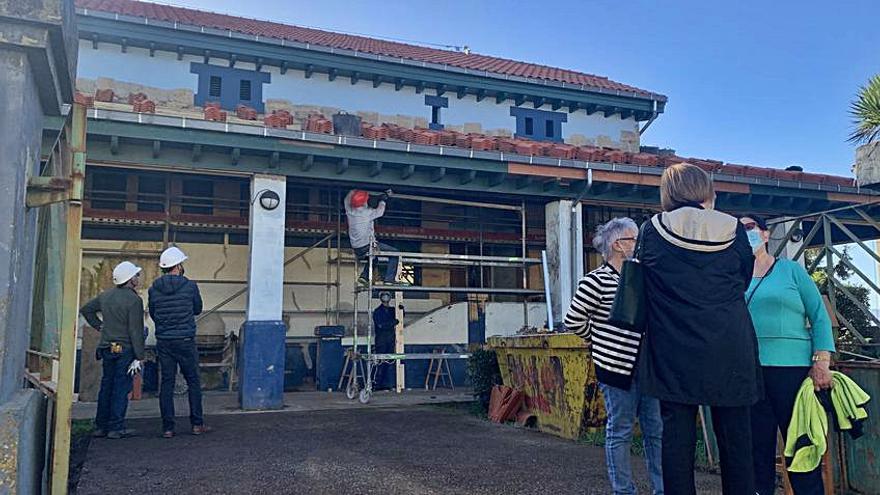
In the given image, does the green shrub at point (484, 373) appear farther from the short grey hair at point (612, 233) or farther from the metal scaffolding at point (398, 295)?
the short grey hair at point (612, 233)

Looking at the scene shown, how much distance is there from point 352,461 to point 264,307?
431cm

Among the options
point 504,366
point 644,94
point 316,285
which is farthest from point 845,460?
point 644,94

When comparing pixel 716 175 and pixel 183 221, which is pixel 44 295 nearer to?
pixel 183 221

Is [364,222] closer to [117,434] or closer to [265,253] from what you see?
[265,253]

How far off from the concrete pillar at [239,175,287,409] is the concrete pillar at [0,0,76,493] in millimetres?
5972

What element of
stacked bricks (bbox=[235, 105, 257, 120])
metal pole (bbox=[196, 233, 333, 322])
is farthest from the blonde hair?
metal pole (bbox=[196, 233, 333, 322])

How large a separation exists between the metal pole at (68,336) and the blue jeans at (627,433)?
272 centimetres

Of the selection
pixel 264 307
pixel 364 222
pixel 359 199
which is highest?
pixel 359 199

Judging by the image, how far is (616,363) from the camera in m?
3.38

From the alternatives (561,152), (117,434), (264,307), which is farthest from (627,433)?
(561,152)

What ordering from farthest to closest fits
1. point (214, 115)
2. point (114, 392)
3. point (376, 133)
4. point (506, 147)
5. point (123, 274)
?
point (506, 147) < point (376, 133) < point (214, 115) < point (123, 274) < point (114, 392)

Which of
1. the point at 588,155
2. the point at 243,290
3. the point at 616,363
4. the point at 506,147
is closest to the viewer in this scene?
the point at 616,363

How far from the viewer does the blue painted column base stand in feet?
29.7

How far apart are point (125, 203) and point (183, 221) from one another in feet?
3.59
